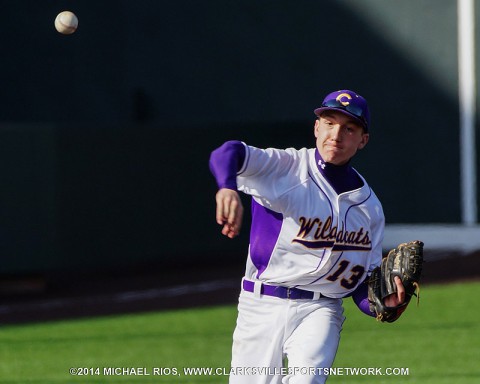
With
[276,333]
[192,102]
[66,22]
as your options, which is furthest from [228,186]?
[192,102]

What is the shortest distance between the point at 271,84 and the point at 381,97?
1710 millimetres

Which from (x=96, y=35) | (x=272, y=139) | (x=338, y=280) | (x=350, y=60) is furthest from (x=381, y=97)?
(x=338, y=280)

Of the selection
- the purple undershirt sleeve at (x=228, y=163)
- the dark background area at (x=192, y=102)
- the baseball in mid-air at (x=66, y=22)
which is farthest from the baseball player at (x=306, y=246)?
the dark background area at (x=192, y=102)

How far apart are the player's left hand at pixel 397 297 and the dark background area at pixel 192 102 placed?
29.4 ft

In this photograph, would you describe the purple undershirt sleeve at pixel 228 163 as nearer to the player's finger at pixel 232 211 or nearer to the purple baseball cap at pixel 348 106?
the player's finger at pixel 232 211

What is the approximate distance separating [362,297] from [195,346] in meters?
5.01

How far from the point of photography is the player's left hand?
539cm

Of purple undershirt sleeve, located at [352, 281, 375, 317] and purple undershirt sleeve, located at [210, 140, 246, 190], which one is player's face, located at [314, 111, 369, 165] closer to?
purple undershirt sleeve, located at [210, 140, 246, 190]

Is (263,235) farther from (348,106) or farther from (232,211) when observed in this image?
(232,211)

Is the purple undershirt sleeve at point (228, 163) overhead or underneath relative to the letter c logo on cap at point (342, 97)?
underneath

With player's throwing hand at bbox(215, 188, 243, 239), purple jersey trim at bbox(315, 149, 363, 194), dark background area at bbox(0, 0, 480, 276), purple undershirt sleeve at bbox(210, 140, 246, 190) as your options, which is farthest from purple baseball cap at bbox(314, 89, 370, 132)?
dark background area at bbox(0, 0, 480, 276)

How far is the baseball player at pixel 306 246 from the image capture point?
213 inches

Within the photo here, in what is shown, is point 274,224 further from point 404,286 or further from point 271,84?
point 271,84

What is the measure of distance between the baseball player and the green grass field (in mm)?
3428
